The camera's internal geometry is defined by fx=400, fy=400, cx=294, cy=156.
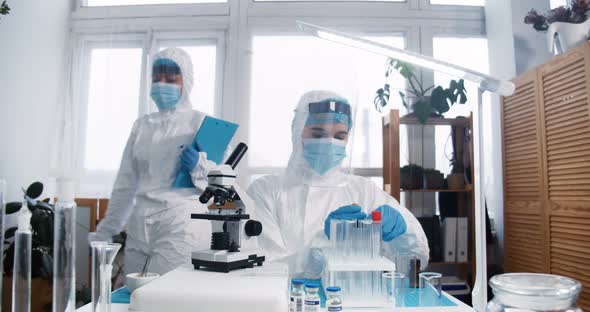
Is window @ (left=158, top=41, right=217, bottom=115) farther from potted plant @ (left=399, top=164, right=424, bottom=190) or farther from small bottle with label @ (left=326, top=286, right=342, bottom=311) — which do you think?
small bottle with label @ (left=326, top=286, right=342, bottom=311)

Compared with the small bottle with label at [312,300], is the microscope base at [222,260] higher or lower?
higher

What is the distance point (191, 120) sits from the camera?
2.01 meters

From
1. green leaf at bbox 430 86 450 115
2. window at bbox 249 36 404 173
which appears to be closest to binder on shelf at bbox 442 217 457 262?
window at bbox 249 36 404 173

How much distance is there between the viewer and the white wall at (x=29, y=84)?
2.42 meters

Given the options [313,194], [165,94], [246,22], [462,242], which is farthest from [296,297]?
[246,22]

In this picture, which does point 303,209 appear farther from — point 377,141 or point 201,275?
point 377,141

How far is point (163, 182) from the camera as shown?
1904mm

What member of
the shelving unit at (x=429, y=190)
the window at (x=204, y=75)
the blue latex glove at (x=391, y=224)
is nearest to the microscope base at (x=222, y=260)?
the blue latex glove at (x=391, y=224)

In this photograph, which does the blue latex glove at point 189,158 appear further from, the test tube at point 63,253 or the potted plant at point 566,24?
the potted plant at point 566,24

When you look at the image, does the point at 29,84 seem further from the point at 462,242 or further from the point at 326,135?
the point at 462,242

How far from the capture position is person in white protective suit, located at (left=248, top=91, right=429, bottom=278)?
63.0 inches

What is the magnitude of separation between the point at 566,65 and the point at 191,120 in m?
1.93

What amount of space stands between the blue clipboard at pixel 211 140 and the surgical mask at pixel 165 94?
0.93 feet

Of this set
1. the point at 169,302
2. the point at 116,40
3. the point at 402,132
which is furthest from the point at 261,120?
the point at 169,302
